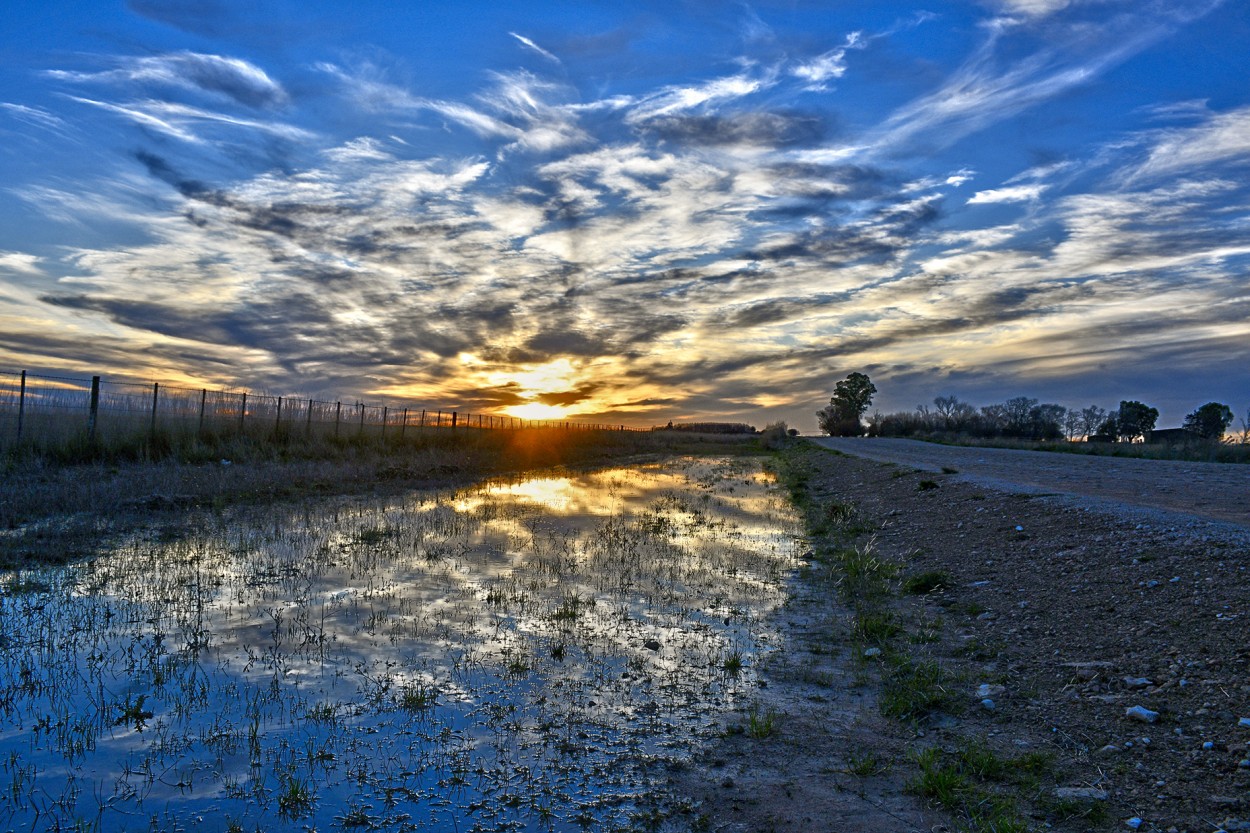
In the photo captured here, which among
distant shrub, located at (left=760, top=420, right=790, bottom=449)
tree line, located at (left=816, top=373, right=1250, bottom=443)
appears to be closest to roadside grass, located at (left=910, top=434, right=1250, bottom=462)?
tree line, located at (left=816, top=373, right=1250, bottom=443)

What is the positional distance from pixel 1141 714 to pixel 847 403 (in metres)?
131

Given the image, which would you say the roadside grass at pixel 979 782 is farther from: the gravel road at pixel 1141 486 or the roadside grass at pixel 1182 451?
the roadside grass at pixel 1182 451

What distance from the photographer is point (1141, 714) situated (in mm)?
5086

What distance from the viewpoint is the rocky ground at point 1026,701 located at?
425 cm

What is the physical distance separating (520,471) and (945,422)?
73878 millimetres

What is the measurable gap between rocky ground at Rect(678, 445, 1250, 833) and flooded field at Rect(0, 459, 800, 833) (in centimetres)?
63

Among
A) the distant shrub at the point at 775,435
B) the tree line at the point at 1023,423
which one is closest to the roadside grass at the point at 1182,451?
the tree line at the point at 1023,423

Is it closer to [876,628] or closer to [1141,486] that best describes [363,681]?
[876,628]

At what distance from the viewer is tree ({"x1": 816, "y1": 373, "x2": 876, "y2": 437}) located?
12594 centimetres

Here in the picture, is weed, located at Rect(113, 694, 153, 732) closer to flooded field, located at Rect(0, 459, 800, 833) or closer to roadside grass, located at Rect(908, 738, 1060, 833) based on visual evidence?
flooded field, located at Rect(0, 459, 800, 833)

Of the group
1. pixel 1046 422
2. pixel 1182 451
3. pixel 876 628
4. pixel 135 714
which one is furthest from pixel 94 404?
pixel 1046 422

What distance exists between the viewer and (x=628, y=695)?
19.6 feet

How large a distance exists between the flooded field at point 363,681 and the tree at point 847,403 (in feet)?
392

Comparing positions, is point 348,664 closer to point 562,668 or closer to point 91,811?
point 562,668
